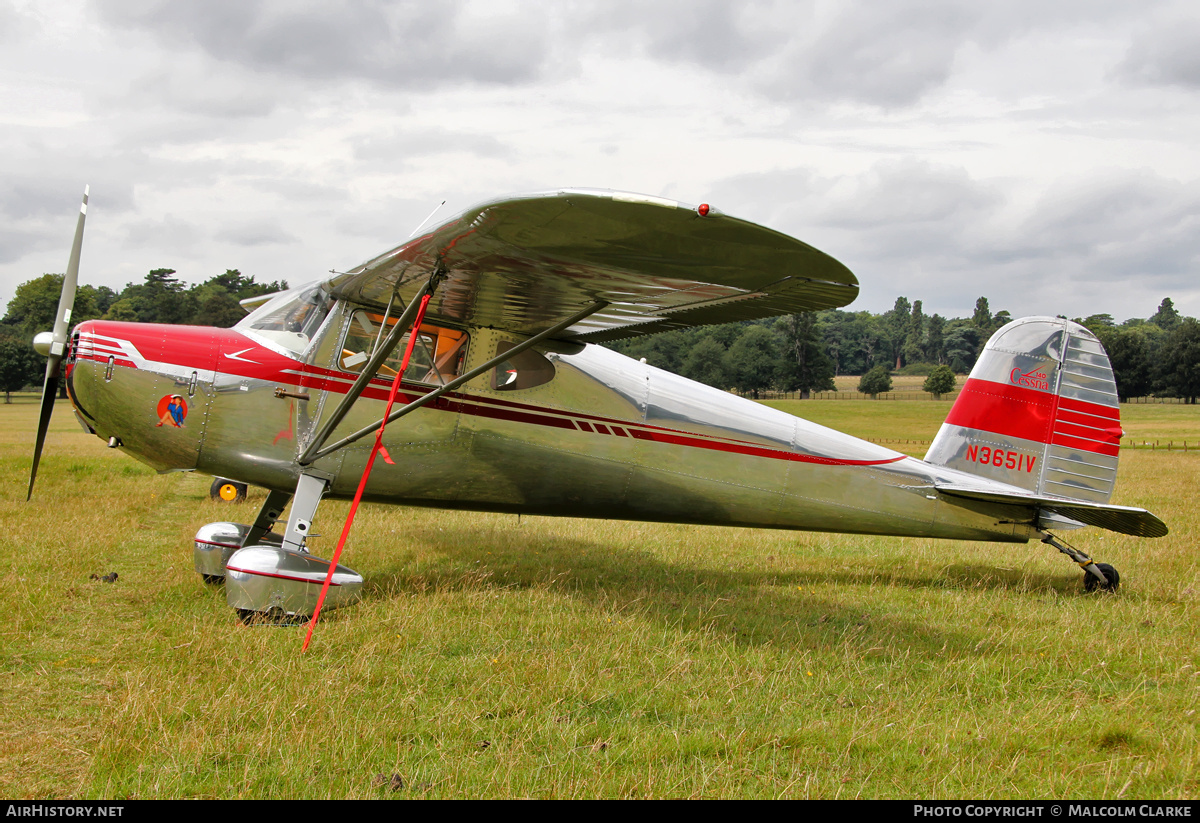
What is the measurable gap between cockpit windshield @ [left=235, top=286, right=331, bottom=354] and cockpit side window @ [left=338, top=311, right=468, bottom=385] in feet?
1.00

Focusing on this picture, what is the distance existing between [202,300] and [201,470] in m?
84.8

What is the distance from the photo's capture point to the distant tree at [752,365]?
83062mm

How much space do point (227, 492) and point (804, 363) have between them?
79.9 metres

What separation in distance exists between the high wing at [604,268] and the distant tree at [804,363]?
3218 inches

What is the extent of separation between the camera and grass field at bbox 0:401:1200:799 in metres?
3.38

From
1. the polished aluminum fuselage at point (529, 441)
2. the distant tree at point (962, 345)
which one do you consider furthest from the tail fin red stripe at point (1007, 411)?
the distant tree at point (962, 345)

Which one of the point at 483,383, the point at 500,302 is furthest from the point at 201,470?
the point at 500,302

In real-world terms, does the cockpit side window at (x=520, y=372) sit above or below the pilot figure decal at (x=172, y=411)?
above

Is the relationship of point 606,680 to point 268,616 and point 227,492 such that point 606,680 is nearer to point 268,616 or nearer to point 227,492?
point 268,616

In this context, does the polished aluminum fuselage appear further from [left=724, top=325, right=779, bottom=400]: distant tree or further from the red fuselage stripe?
[left=724, top=325, right=779, bottom=400]: distant tree

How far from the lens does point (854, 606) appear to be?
6590mm

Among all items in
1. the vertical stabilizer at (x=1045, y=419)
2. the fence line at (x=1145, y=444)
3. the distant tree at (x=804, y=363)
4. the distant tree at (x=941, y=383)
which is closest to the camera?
the vertical stabilizer at (x=1045, y=419)

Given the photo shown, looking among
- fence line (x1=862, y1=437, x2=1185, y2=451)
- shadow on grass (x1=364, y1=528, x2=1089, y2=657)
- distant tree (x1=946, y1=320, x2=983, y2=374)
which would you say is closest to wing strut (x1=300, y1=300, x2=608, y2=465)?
shadow on grass (x1=364, y1=528, x2=1089, y2=657)

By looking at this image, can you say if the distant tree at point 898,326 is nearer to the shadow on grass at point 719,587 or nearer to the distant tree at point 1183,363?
the distant tree at point 1183,363
